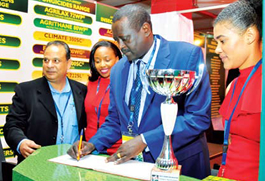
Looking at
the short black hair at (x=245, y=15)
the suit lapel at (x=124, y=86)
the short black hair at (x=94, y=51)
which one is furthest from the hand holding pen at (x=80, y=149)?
the short black hair at (x=94, y=51)

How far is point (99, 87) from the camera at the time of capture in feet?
9.06

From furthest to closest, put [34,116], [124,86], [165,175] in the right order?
[34,116]
[124,86]
[165,175]

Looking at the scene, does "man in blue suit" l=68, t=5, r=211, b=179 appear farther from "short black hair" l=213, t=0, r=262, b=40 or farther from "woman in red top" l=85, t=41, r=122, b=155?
"woman in red top" l=85, t=41, r=122, b=155

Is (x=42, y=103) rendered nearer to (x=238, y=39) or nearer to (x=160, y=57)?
(x=160, y=57)

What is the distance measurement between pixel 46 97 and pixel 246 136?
1.75 m

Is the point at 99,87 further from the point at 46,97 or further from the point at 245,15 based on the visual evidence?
the point at 245,15

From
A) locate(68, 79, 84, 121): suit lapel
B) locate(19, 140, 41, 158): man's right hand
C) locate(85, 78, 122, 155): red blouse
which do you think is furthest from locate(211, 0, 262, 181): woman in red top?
locate(68, 79, 84, 121): suit lapel

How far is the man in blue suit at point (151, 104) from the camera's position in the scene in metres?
1.38

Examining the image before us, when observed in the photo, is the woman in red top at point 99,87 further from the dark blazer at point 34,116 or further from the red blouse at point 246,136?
the red blouse at point 246,136

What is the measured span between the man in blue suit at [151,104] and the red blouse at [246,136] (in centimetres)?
18

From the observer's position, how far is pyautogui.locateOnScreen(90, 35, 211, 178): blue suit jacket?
138cm

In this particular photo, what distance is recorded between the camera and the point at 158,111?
60.4 inches

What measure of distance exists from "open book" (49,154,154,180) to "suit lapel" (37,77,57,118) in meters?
0.98

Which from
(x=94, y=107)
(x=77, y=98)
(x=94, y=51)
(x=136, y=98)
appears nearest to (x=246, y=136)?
(x=136, y=98)
